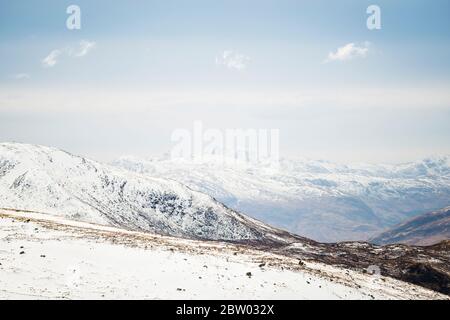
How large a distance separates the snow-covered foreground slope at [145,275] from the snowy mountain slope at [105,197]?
316 feet

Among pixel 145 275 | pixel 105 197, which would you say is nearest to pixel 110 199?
pixel 105 197

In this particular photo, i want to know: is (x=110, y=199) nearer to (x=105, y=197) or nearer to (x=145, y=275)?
(x=105, y=197)

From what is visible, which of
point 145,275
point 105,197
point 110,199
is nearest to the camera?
point 145,275

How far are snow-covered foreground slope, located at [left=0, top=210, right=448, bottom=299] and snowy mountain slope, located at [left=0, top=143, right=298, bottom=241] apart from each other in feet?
316

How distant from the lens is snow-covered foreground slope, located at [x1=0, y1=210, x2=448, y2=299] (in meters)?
28.2

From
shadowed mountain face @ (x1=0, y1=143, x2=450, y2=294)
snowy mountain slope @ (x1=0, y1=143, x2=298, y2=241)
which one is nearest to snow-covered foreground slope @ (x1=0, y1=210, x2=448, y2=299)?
shadowed mountain face @ (x1=0, y1=143, x2=450, y2=294)

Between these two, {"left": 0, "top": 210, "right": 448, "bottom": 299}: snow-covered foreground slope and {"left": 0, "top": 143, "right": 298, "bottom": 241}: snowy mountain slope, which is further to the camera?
{"left": 0, "top": 143, "right": 298, "bottom": 241}: snowy mountain slope

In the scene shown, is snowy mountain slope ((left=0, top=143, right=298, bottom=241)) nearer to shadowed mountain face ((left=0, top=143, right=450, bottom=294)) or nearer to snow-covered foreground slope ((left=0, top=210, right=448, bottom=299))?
shadowed mountain face ((left=0, top=143, right=450, bottom=294))

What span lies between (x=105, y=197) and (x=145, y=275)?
462 feet

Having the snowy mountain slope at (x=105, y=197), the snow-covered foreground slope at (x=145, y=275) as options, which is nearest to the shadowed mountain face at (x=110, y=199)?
the snowy mountain slope at (x=105, y=197)

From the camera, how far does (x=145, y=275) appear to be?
32031mm

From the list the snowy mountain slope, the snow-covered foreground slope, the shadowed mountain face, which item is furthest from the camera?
the snowy mountain slope
